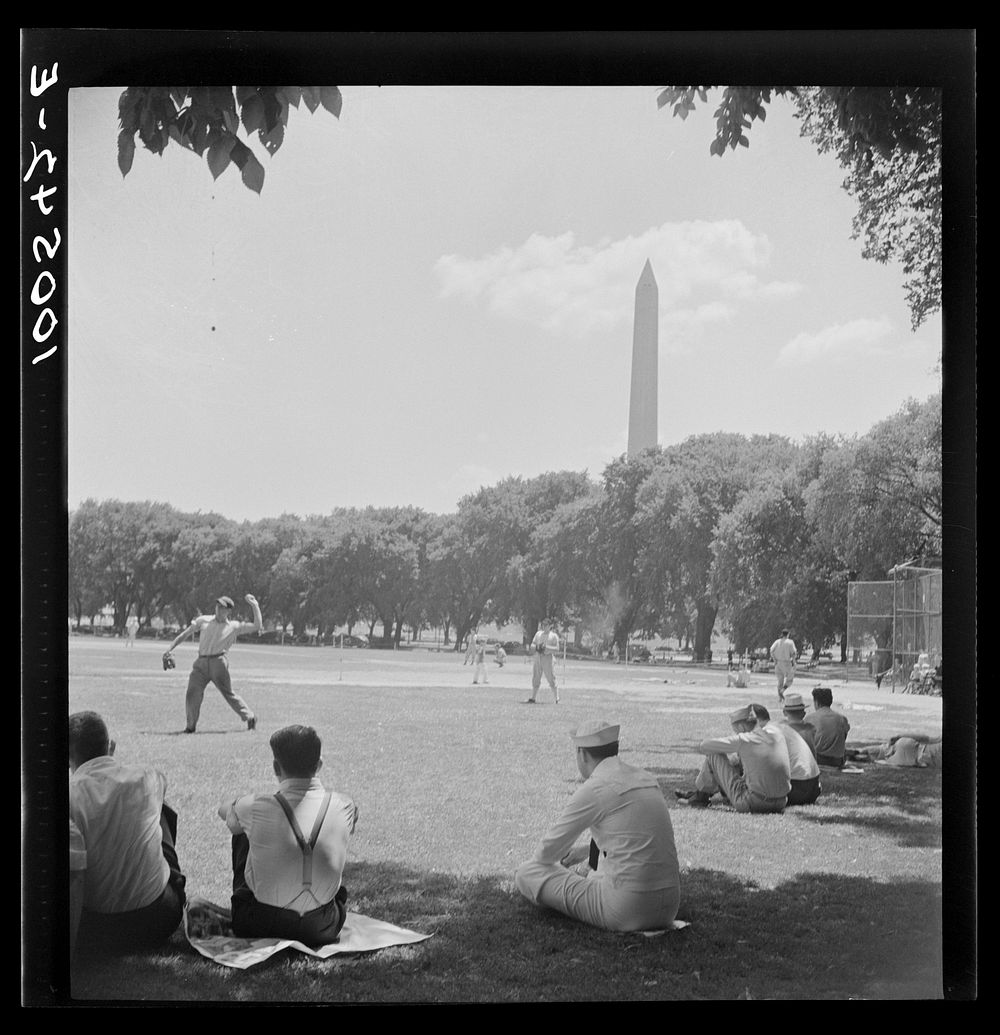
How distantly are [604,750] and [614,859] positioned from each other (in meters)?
0.41

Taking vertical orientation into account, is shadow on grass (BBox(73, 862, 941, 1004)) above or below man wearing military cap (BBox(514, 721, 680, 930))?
below

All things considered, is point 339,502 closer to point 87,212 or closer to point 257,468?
point 257,468

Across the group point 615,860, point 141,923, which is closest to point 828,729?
point 615,860

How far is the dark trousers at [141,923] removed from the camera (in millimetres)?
3896

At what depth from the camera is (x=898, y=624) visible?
429 centimetres

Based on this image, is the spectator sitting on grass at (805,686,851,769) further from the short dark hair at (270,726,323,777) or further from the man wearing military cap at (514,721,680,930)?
the short dark hair at (270,726,323,777)

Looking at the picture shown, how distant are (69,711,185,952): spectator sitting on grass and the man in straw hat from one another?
1996 mm

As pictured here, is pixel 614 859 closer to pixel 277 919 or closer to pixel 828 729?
pixel 828 729

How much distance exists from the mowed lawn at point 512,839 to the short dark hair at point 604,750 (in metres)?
0.17

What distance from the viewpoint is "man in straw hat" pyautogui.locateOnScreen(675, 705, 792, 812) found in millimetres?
4289

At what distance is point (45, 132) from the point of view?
4.09 meters

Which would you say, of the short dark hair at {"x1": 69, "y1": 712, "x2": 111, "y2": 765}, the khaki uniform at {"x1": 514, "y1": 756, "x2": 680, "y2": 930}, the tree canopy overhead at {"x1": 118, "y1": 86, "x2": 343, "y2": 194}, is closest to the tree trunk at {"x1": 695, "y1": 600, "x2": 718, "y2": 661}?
the khaki uniform at {"x1": 514, "y1": 756, "x2": 680, "y2": 930}

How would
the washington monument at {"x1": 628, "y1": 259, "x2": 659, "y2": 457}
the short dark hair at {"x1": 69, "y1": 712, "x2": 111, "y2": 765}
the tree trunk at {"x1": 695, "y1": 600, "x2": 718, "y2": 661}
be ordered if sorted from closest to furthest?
1. the short dark hair at {"x1": 69, "y1": 712, "x2": 111, "y2": 765}
2. the washington monument at {"x1": 628, "y1": 259, "x2": 659, "y2": 457}
3. the tree trunk at {"x1": 695, "y1": 600, "x2": 718, "y2": 661}

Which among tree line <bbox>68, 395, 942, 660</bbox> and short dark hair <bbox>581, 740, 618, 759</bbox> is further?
tree line <bbox>68, 395, 942, 660</bbox>
